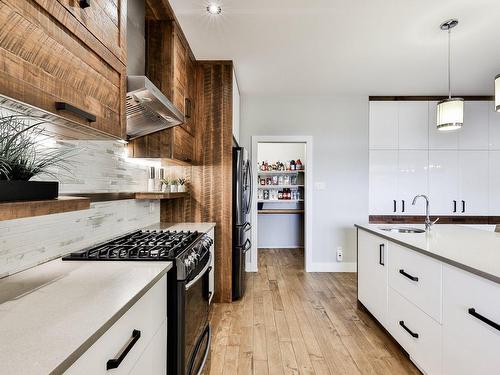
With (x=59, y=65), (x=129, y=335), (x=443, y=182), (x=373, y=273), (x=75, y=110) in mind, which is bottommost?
(x=373, y=273)

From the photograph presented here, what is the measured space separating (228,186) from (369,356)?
1.90 metres

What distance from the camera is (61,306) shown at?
851mm

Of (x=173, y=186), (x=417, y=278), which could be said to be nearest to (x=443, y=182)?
(x=417, y=278)

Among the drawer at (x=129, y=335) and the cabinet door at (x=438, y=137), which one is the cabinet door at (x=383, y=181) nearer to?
the cabinet door at (x=438, y=137)

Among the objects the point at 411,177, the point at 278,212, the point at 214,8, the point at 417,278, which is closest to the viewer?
the point at 417,278

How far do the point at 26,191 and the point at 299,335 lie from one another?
2.19 meters

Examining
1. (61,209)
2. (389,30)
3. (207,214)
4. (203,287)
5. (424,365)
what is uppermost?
(389,30)

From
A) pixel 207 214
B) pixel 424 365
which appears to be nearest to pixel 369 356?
pixel 424 365

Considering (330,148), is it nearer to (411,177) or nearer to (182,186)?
(411,177)

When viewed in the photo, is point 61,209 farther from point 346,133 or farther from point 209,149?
point 346,133

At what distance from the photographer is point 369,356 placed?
2049mm

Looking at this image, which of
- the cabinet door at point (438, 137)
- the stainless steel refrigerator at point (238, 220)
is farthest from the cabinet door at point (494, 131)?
the stainless steel refrigerator at point (238, 220)

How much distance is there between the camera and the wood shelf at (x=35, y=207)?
Result: 75 cm

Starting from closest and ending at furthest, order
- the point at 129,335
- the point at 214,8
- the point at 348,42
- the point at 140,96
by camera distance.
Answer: the point at 129,335 < the point at 140,96 < the point at 214,8 < the point at 348,42
